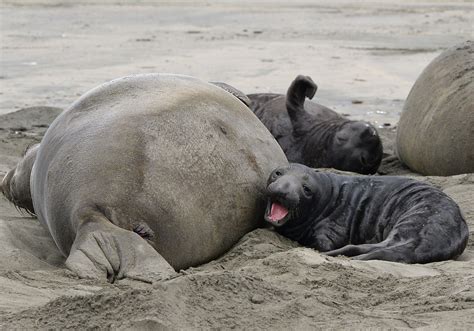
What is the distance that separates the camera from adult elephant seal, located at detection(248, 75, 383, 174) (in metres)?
7.64

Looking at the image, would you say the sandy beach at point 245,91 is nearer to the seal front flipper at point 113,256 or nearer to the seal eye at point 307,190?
the seal front flipper at point 113,256

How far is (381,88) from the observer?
1142 centimetres

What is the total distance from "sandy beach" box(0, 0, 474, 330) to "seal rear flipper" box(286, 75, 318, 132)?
27.8 inches

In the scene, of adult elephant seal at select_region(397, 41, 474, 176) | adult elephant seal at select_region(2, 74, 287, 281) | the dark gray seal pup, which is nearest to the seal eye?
the dark gray seal pup

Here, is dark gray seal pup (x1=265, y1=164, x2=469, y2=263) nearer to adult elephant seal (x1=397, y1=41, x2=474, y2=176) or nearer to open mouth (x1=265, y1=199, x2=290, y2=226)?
open mouth (x1=265, y1=199, x2=290, y2=226)

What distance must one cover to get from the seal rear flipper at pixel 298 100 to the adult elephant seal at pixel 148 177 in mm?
Answer: 2293

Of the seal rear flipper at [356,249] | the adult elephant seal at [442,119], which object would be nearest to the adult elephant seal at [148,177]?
the seal rear flipper at [356,249]

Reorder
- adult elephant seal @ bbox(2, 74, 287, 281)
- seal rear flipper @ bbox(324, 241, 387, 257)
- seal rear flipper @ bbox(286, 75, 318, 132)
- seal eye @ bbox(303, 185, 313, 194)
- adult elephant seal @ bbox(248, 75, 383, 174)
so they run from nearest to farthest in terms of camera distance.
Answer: adult elephant seal @ bbox(2, 74, 287, 281)
seal rear flipper @ bbox(324, 241, 387, 257)
seal eye @ bbox(303, 185, 313, 194)
adult elephant seal @ bbox(248, 75, 383, 174)
seal rear flipper @ bbox(286, 75, 318, 132)

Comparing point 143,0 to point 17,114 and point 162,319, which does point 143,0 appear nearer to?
point 17,114

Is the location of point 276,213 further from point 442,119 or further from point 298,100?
point 298,100

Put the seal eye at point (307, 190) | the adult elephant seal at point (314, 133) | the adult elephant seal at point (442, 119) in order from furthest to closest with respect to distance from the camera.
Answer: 1. the adult elephant seal at point (314, 133)
2. the adult elephant seal at point (442, 119)
3. the seal eye at point (307, 190)

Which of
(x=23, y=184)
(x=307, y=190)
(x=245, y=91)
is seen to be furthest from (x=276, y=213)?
(x=245, y=91)

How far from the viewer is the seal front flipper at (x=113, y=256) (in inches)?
167

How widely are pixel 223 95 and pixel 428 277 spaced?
174 centimetres
